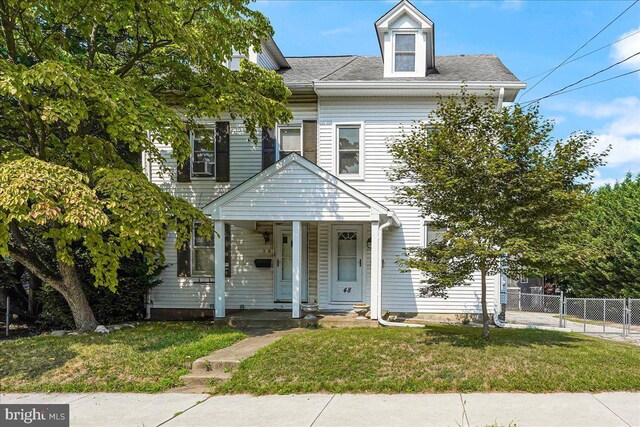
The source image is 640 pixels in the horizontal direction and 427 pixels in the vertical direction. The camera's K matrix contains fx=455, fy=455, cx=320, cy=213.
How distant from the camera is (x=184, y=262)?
1246 cm

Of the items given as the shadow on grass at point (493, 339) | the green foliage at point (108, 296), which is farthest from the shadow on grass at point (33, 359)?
the shadow on grass at point (493, 339)

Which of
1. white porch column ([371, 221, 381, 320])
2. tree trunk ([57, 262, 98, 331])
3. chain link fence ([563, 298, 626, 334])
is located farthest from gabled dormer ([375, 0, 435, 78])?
tree trunk ([57, 262, 98, 331])

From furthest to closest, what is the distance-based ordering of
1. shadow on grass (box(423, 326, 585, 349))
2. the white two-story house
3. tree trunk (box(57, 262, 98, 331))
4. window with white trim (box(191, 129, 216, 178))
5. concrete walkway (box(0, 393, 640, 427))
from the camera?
window with white trim (box(191, 129, 216, 178)) < the white two-story house < tree trunk (box(57, 262, 98, 331)) < shadow on grass (box(423, 326, 585, 349)) < concrete walkway (box(0, 393, 640, 427))

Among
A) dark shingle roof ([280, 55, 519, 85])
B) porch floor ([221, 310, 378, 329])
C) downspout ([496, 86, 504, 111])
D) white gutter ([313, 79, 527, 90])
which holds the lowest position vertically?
porch floor ([221, 310, 378, 329])

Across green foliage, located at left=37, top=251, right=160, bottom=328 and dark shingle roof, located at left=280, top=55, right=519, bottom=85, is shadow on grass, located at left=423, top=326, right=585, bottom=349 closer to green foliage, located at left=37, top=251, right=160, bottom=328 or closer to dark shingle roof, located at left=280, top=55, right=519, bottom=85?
dark shingle roof, located at left=280, top=55, right=519, bottom=85

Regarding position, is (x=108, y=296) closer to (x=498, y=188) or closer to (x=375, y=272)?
(x=375, y=272)

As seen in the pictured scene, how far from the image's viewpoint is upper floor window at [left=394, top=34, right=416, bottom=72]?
39.9 ft

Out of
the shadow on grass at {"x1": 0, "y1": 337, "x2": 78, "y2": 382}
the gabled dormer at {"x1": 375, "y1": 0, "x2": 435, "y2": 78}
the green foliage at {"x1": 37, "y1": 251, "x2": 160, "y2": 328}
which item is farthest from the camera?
the gabled dormer at {"x1": 375, "y1": 0, "x2": 435, "y2": 78}

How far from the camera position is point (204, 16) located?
9492mm

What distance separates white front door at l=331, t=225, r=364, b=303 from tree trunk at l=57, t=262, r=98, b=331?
5779 millimetres

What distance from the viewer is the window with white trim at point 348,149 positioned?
12.0 metres

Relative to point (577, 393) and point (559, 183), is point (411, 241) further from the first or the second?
point (577, 393)

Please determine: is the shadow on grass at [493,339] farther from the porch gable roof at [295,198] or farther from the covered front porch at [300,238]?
the porch gable roof at [295,198]

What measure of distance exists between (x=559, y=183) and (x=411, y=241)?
5.12 m
